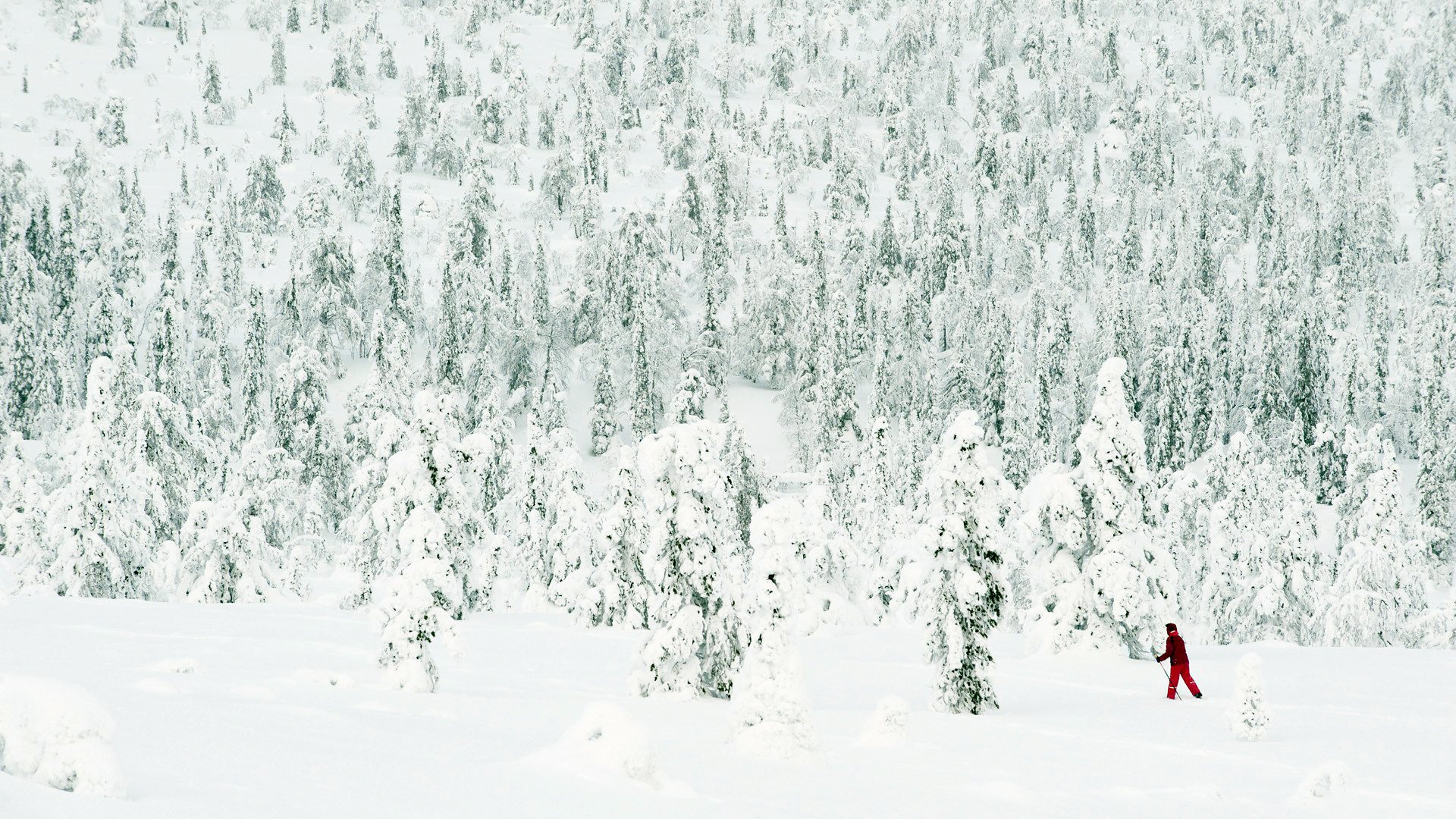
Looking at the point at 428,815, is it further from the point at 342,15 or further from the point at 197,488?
the point at 342,15

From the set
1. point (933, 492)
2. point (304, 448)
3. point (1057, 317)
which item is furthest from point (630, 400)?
point (933, 492)

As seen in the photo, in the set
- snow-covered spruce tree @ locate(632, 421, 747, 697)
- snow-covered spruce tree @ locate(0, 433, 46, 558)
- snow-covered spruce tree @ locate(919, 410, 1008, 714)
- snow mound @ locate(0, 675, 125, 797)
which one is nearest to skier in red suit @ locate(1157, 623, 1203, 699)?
snow-covered spruce tree @ locate(919, 410, 1008, 714)

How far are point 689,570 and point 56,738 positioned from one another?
1150 centimetres

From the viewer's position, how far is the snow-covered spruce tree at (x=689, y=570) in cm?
1723

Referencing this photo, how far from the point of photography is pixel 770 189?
118 m

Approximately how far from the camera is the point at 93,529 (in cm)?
3067

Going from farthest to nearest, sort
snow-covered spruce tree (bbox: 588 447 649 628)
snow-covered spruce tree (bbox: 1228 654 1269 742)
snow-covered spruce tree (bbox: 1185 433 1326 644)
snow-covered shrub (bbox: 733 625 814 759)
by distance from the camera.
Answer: snow-covered spruce tree (bbox: 1185 433 1326 644) → snow-covered spruce tree (bbox: 588 447 649 628) → snow-covered spruce tree (bbox: 1228 654 1269 742) → snow-covered shrub (bbox: 733 625 814 759)

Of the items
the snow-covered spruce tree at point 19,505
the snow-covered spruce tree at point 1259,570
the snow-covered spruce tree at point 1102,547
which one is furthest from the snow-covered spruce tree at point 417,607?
the snow-covered spruce tree at point 1259,570

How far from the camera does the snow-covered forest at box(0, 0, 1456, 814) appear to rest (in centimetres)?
2033

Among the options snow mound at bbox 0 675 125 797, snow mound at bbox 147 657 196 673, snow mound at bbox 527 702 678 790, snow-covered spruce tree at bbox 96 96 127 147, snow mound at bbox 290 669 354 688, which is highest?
snow-covered spruce tree at bbox 96 96 127 147

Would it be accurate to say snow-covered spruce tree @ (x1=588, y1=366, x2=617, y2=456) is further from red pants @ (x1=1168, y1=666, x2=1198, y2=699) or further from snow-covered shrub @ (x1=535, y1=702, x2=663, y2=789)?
snow-covered shrub @ (x1=535, y1=702, x2=663, y2=789)

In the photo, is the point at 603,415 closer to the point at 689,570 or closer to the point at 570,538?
the point at 570,538

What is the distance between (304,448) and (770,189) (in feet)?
209

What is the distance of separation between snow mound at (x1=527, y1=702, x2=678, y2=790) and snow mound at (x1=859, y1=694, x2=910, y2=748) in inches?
189
